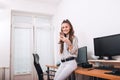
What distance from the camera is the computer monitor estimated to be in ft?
8.51

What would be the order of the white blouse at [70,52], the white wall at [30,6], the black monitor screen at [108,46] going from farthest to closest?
the white wall at [30,6]
the black monitor screen at [108,46]
the white blouse at [70,52]

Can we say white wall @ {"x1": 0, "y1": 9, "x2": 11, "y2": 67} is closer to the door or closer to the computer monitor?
the door

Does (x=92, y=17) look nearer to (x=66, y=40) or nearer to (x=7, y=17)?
(x=66, y=40)

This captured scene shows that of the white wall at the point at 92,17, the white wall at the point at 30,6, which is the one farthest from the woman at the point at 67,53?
the white wall at the point at 30,6

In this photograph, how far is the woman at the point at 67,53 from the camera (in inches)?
91.7

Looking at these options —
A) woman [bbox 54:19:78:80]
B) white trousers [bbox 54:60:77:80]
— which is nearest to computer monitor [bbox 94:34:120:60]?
woman [bbox 54:19:78:80]

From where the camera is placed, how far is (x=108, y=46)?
8.98 feet

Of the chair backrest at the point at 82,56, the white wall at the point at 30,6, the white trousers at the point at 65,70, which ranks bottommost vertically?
the white trousers at the point at 65,70

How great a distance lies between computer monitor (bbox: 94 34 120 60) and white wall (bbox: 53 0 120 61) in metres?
0.19

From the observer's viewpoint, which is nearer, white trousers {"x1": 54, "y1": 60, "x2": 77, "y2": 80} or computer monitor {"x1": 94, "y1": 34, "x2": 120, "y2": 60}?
white trousers {"x1": 54, "y1": 60, "x2": 77, "y2": 80}

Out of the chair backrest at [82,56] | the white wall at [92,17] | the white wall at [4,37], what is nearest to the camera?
the white wall at [92,17]

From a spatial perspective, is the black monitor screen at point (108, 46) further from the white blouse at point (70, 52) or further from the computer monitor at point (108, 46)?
the white blouse at point (70, 52)

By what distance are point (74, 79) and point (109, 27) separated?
120cm

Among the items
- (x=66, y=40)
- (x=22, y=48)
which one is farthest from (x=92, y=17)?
(x=22, y=48)
